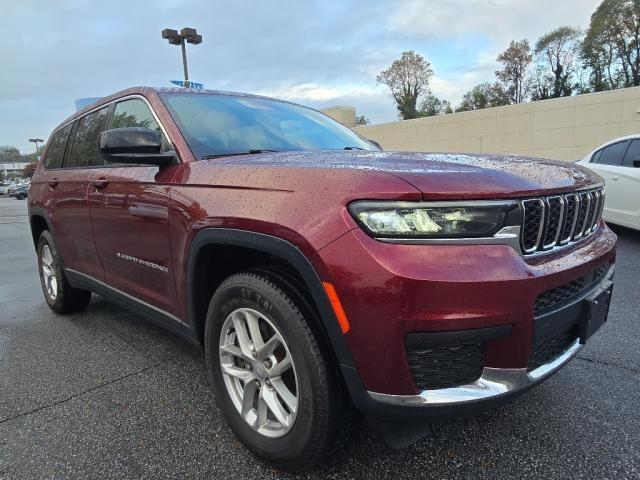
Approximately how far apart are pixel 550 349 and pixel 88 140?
11.4 feet

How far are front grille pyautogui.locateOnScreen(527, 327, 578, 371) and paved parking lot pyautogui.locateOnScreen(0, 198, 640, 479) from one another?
0.53 meters

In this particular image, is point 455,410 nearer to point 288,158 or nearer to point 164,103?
point 288,158

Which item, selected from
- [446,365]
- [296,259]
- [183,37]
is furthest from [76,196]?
[183,37]

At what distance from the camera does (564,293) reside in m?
1.82

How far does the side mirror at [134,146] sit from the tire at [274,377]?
32.1 inches

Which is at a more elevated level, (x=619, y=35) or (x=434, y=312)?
(x=619, y=35)

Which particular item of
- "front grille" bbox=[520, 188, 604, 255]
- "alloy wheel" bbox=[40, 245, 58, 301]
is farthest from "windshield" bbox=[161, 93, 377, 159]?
"alloy wheel" bbox=[40, 245, 58, 301]

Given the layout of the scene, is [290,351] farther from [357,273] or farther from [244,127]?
[244,127]

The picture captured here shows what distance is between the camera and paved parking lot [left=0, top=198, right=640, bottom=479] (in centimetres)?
209

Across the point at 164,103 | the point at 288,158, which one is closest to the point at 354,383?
the point at 288,158

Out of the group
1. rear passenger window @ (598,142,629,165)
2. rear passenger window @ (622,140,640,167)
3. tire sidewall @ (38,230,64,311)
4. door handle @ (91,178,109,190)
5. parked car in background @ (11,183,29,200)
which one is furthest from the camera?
parked car in background @ (11,183,29,200)

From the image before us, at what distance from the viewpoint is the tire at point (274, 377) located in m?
1.79

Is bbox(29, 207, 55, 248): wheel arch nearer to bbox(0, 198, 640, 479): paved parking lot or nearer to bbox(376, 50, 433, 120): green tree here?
bbox(0, 198, 640, 479): paved parking lot

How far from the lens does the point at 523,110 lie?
1055 inches
